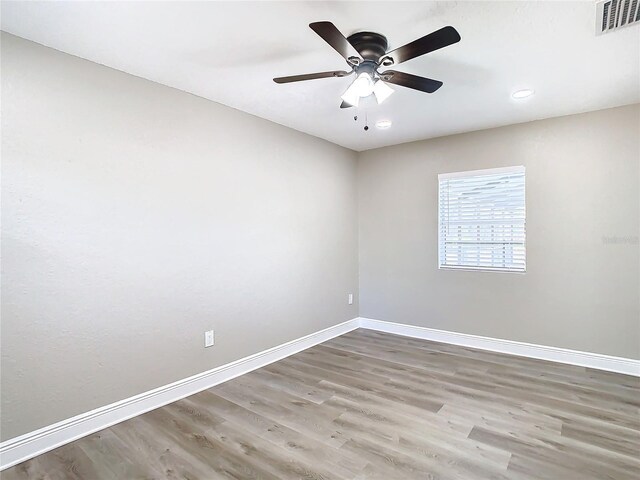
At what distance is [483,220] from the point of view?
12.8 feet

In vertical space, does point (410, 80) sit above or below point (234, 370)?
above

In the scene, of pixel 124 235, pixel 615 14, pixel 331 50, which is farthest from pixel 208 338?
pixel 615 14

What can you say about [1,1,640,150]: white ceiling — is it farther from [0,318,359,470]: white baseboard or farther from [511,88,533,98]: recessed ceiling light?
[0,318,359,470]: white baseboard

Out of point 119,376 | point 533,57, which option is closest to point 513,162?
point 533,57

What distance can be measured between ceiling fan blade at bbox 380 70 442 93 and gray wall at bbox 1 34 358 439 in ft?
5.38

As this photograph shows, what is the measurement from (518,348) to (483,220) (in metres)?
1.40

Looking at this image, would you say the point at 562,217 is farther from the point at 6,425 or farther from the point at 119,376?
the point at 6,425

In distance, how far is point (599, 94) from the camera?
9.45 feet

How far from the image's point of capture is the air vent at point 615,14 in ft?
5.78

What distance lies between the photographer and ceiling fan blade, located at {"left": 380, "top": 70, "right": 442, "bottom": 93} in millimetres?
2012

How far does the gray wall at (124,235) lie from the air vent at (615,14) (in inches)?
102

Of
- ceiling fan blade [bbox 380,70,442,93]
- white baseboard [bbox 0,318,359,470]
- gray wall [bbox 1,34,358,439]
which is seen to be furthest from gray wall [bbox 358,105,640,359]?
ceiling fan blade [bbox 380,70,442,93]

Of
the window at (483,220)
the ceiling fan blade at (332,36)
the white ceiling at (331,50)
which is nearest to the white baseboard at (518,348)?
the window at (483,220)

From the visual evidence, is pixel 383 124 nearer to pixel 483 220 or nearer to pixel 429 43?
pixel 483 220
